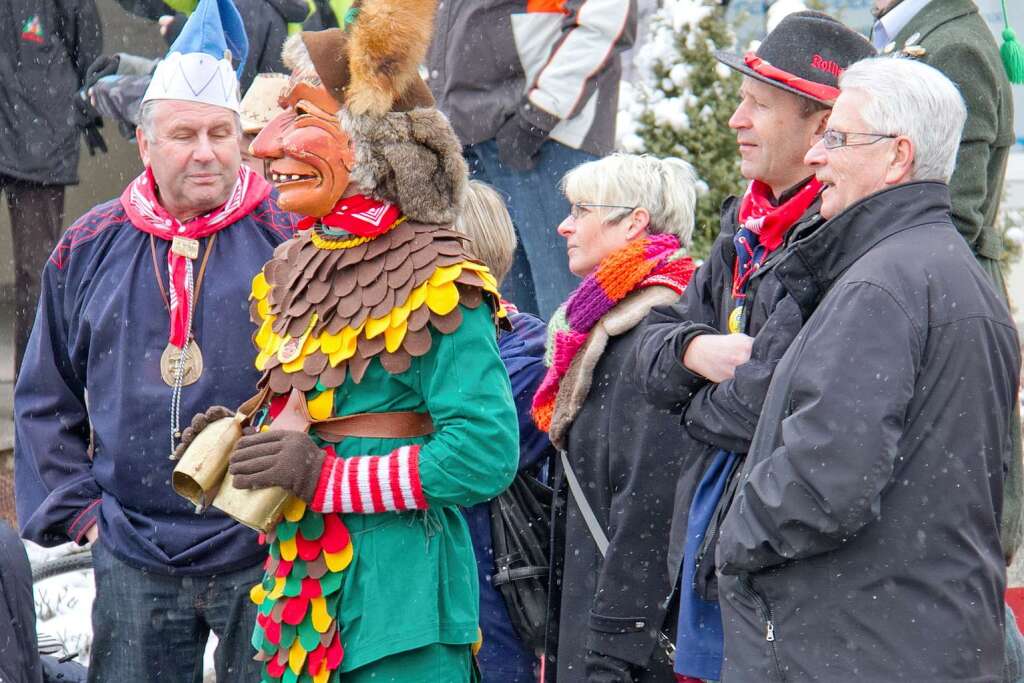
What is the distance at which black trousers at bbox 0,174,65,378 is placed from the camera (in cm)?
728

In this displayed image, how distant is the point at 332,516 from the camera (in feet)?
11.1

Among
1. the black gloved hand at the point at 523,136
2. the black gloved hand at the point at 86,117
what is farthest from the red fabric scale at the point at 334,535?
the black gloved hand at the point at 86,117

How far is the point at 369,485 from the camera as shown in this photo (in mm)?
3291

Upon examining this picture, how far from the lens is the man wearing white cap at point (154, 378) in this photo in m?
3.89

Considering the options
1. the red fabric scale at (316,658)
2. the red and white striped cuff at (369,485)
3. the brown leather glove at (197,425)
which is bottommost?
the red fabric scale at (316,658)

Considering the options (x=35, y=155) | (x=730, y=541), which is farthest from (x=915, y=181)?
(x=35, y=155)

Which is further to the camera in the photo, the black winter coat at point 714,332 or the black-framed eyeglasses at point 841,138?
the black winter coat at point 714,332

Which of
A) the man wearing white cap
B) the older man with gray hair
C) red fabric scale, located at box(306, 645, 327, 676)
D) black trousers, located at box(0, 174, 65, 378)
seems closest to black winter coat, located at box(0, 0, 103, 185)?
black trousers, located at box(0, 174, 65, 378)

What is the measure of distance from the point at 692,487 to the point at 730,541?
0.52m

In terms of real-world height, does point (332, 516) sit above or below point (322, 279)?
below

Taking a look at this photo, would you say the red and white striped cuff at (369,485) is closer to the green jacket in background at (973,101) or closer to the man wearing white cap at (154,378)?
the man wearing white cap at (154,378)

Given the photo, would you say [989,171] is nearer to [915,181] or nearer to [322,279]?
[915,181]

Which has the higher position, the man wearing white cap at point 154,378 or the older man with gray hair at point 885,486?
the older man with gray hair at point 885,486

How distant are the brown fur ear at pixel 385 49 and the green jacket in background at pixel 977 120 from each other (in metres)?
1.95
